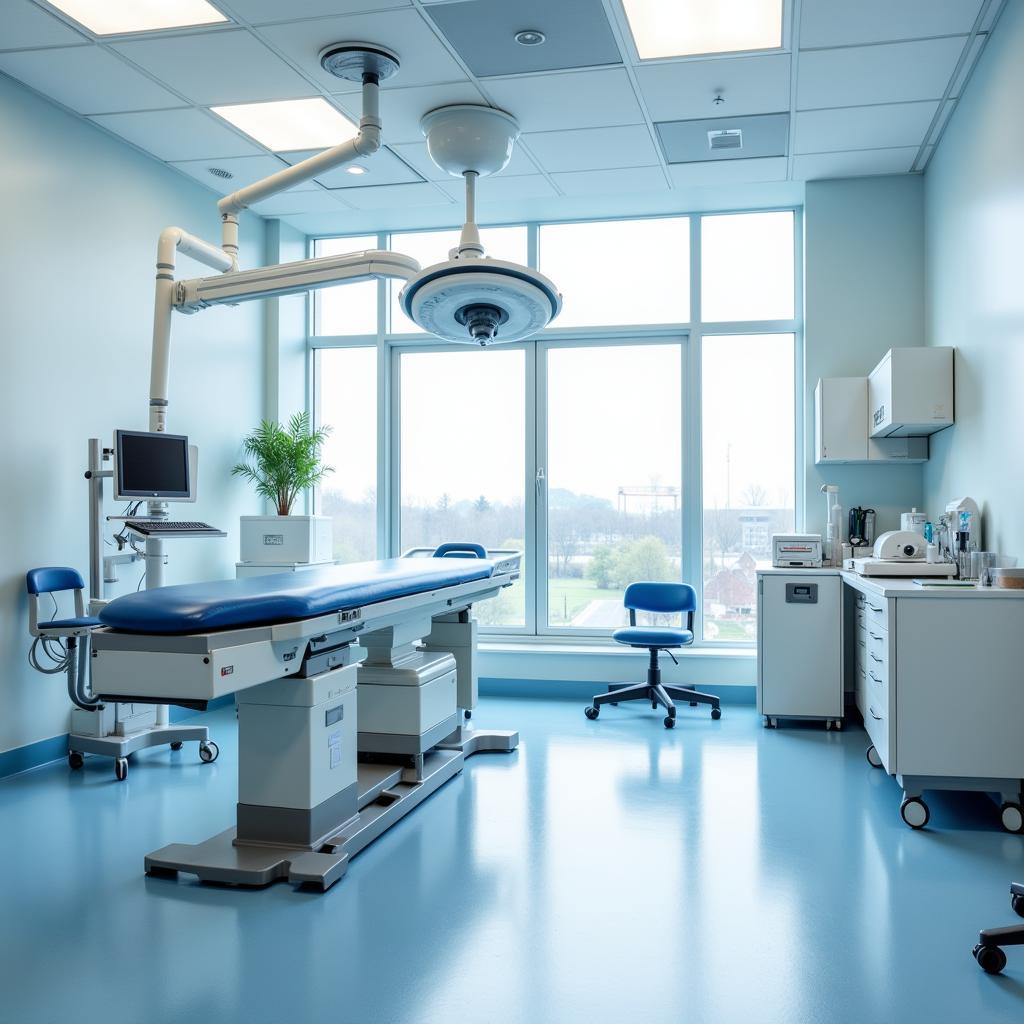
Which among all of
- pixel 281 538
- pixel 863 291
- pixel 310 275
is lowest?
pixel 281 538

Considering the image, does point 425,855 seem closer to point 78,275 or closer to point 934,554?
point 934,554

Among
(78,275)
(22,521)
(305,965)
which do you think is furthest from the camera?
(78,275)

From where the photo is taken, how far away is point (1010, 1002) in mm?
2223

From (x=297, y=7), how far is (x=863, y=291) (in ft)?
12.1

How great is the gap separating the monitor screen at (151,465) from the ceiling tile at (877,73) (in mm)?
3469

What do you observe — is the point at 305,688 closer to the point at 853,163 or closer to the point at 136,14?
the point at 136,14

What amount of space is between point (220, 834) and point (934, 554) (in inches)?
133

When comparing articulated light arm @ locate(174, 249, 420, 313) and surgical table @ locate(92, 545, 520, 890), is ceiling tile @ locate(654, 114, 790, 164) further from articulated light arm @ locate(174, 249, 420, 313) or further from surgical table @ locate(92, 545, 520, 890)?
surgical table @ locate(92, 545, 520, 890)

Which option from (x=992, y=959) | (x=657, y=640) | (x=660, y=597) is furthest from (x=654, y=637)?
(x=992, y=959)

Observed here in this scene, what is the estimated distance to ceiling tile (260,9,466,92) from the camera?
3.79 meters

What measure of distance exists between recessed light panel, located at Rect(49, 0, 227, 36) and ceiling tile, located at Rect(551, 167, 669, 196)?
2318mm

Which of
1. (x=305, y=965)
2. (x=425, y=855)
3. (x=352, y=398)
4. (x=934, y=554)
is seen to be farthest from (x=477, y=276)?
(x=352, y=398)

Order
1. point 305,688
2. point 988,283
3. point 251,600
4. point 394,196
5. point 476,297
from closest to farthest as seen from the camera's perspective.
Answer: point 251,600, point 305,688, point 476,297, point 988,283, point 394,196

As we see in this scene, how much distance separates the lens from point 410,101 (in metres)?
4.48
